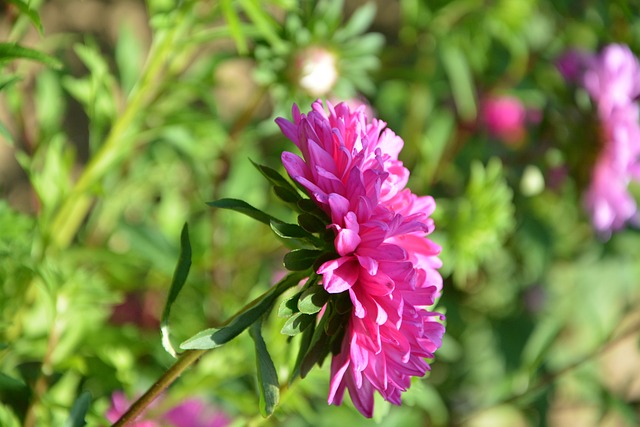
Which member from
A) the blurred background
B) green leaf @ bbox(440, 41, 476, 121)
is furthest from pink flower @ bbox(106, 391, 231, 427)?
green leaf @ bbox(440, 41, 476, 121)

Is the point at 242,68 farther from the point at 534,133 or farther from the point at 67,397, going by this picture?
the point at 67,397

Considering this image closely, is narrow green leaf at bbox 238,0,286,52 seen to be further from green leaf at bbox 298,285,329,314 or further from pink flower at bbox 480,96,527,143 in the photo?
pink flower at bbox 480,96,527,143

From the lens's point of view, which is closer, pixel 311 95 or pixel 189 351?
pixel 189 351

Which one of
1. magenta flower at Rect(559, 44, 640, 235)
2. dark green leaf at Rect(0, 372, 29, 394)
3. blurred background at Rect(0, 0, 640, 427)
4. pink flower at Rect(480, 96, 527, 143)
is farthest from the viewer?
pink flower at Rect(480, 96, 527, 143)

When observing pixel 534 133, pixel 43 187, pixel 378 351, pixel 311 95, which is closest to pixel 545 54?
pixel 534 133

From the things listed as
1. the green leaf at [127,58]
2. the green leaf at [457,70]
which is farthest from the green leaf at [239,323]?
the green leaf at [457,70]

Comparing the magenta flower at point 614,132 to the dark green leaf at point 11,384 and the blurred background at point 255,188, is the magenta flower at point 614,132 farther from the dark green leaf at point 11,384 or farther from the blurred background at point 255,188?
the dark green leaf at point 11,384
